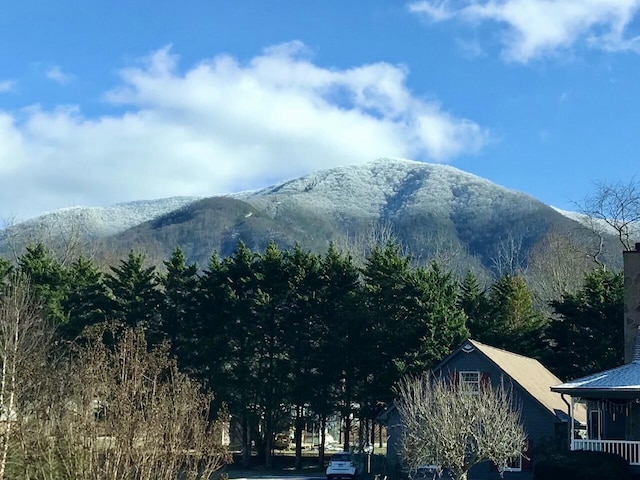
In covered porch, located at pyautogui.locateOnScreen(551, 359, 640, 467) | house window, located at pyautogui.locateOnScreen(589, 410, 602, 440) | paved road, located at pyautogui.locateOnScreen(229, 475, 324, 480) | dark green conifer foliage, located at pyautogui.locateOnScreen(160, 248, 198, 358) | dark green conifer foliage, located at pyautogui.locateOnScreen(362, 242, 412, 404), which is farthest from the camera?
dark green conifer foliage, located at pyautogui.locateOnScreen(160, 248, 198, 358)

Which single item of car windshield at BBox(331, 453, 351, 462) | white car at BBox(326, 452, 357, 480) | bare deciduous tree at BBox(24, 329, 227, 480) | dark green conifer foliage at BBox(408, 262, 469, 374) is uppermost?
dark green conifer foliage at BBox(408, 262, 469, 374)

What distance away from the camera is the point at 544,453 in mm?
36688

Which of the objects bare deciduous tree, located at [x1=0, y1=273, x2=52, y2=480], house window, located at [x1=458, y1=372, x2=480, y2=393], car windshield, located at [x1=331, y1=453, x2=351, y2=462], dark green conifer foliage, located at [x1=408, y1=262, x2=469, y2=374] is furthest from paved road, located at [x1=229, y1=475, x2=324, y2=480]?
bare deciduous tree, located at [x1=0, y1=273, x2=52, y2=480]

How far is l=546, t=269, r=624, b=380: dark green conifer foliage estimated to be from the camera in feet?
160

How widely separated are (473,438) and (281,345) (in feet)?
76.0

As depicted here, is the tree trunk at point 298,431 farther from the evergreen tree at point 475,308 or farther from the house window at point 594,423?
the house window at point 594,423

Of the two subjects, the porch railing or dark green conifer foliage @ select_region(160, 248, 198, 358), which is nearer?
the porch railing

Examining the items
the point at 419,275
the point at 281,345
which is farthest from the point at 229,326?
the point at 419,275

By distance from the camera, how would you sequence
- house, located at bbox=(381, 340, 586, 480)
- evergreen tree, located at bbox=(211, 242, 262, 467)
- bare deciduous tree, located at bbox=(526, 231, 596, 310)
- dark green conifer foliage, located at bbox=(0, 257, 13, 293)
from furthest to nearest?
bare deciduous tree, located at bbox=(526, 231, 596, 310) < dark green conifer foliage, located at bbox=(0, 257, 13, 293) < evergreen tree, located at bbox=(211, 242, 262, 467) < house, located at bbox=(381, 340, 586, 480)

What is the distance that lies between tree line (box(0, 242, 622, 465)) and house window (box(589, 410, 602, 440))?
43.2 feet

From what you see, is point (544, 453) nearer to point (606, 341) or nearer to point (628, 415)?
point (628, 415)

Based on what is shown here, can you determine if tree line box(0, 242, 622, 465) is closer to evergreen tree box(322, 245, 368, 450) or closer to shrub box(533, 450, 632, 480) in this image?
evergreen tree box(322, 245, 368, 450)

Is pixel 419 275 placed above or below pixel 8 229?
below

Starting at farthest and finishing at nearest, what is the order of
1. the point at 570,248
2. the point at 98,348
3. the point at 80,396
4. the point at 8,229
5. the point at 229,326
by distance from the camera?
1. the point at 8,229
2. the point at 570,248
3. the point at 229,326
4. the point at 98,348
5. the point at 80,396
